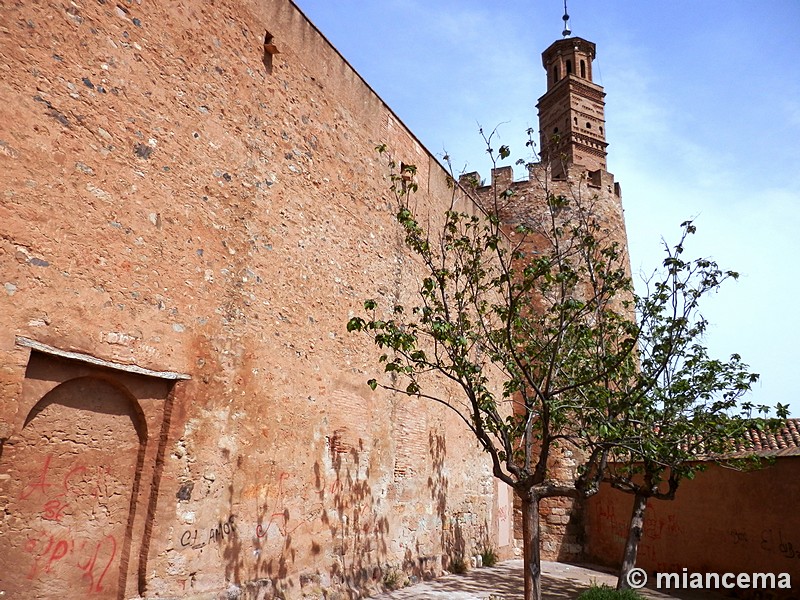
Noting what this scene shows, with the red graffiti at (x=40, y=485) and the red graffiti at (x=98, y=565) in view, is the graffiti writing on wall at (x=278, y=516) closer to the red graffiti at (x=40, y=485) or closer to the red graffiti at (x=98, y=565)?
the red graffiti at (x=98, y=565)

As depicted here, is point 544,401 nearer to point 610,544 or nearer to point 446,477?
point 446,477

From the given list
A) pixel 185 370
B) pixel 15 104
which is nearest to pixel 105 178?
pixel 15 104

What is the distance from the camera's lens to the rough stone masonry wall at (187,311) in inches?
164

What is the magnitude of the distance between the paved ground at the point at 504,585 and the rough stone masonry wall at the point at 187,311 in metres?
0.56

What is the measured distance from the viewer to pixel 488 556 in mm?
11078

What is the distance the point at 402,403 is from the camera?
879 cm

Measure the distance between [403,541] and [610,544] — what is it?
256 inches

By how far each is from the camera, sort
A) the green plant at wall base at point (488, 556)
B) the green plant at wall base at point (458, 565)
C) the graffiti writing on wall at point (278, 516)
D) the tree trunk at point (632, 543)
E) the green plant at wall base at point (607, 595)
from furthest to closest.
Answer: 1. the green plant at wall base at point (488, 556)
2. the green plant at wall base at point (458, 565)
3. the tree trunk at point (632, 543)
4. the green plant at wall base at point (607, 595)
5. the graffiti writing on wall at point (278, 516)

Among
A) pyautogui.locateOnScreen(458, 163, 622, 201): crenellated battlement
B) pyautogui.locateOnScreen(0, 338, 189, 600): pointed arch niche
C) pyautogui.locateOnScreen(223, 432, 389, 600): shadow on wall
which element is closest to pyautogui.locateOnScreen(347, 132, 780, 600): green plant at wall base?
pyautogui.locateOnScreen(223, 432, 389, 600): shadow on wall

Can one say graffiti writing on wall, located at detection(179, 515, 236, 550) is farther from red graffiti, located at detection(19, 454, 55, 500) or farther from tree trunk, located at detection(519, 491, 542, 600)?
tree trunk, located at detection(519, 491, 542, 600)

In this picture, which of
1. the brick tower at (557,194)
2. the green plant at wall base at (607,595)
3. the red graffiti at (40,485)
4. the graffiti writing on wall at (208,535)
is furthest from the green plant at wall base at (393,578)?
the brick tower at (557,194)

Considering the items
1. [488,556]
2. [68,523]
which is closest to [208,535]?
[68,523]

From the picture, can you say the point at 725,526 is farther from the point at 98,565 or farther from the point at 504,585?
the point at 98,565
